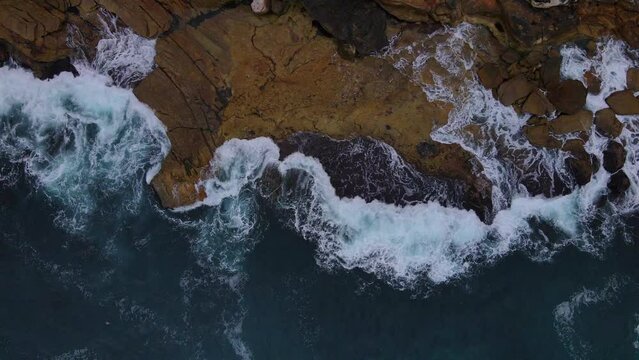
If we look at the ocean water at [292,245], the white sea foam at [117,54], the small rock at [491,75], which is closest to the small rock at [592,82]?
the ocean water at [292,245]

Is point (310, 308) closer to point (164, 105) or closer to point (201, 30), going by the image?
point (164, 105)

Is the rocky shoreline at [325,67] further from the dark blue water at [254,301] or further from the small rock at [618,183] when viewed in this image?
the dark blue water at [254,301]

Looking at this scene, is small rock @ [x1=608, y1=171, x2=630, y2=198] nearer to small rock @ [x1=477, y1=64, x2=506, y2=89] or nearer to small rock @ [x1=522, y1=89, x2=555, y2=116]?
small rock @ [x1=522, y1=89, x2=555, y2=116]

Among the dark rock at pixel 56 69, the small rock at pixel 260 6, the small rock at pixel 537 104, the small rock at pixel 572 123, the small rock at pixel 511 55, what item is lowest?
the small rock at pixel 572 123

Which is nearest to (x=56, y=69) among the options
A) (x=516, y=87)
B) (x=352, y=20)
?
(x=352, y=20)

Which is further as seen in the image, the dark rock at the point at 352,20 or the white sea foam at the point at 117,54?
the white sea foam at the point at 117,54

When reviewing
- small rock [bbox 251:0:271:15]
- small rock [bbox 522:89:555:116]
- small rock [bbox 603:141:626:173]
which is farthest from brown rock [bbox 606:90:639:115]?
A: small rock [bbox 251:0:271:15]
